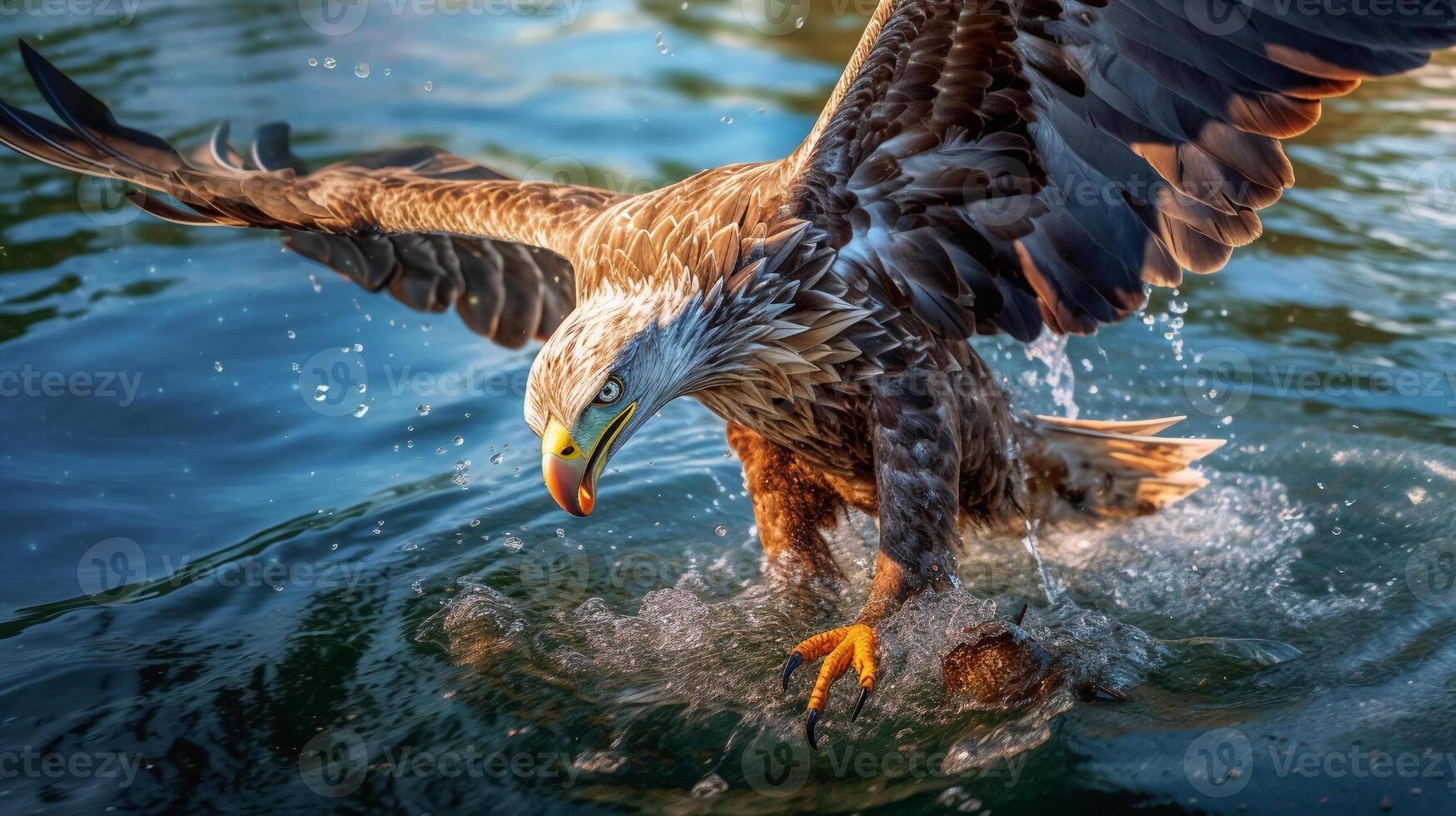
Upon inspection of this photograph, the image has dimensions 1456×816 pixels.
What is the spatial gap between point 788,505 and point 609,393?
1.25 metres

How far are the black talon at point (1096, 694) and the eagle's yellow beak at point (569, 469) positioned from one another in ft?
4.96

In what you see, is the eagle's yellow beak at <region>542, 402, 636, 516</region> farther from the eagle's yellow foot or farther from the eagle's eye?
the eagle's yellow foot

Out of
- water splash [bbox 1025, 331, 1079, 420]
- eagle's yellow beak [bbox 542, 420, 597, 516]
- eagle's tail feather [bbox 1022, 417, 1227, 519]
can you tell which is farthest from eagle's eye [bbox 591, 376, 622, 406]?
water splash [bbox 1025, 331, 1079, 420]

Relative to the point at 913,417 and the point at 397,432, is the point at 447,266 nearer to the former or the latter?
the point at 397,432

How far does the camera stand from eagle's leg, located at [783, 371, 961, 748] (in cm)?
354

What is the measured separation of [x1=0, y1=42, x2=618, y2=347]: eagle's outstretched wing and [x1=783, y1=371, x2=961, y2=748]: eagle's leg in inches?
52.0

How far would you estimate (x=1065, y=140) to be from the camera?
352cm

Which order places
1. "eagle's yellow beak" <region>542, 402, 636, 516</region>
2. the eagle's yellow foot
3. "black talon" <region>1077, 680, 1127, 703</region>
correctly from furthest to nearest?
1. "black talon" <region>1077, 680, 1127, 703</region>
2. the eagle's yellow foot
3. "eagle's yellow beak" <region>542, 402, 636, 516</region>

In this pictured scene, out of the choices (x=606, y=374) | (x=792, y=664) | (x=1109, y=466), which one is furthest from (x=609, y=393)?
(x=1109, y=466)

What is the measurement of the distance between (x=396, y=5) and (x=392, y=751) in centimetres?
916

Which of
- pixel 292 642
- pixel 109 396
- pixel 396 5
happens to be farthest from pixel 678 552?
pixel 396 5

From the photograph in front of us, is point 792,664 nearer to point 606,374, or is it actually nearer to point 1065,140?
point 606,374

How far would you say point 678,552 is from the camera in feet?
15.6

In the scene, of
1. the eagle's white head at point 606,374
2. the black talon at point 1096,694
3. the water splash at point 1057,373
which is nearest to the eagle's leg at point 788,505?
the eagle's white head at point 606,374
